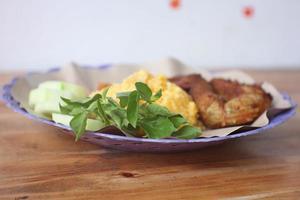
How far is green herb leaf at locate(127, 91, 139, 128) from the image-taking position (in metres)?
0.64

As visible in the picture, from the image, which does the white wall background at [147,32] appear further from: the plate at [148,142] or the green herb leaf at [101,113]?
the green herb leaf at [101,113]

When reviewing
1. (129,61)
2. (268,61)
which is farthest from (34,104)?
(268,61)

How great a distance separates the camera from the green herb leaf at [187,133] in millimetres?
667

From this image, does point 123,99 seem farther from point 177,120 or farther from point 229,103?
point 229,103

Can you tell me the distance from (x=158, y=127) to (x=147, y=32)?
30.3 inches

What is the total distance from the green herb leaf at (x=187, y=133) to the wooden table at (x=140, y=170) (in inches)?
2.3

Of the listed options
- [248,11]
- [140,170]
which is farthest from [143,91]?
[248,11]

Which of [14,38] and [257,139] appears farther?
[14,38]

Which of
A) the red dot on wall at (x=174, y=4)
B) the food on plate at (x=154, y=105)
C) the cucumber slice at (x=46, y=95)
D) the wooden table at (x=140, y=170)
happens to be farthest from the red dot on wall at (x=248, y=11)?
the cucumber slice at (x=46, y=95)

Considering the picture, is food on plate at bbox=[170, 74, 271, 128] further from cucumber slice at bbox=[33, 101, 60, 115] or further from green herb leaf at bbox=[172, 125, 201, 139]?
cucumber slice at bbox=[33, 101, 60, 115]

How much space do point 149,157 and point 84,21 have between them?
716 mm

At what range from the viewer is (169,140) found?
2.12ft

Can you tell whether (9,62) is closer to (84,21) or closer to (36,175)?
(84,21)

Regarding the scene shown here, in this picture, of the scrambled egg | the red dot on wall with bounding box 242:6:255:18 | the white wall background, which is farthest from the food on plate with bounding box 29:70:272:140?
the red dot on wall with bounding box 242:6:255:18
